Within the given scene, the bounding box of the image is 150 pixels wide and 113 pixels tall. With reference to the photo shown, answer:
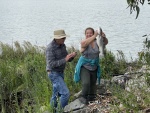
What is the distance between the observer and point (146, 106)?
224 inches

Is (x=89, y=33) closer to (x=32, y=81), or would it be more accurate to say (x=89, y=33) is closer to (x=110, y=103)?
(x=110, y=103)

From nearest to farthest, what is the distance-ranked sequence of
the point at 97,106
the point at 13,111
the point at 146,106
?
the point at 146,106
the point at 97,106
the point at 13,111

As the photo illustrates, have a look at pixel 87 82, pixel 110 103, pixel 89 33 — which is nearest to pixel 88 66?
pixel 87 82

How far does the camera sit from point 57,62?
702 centimetres

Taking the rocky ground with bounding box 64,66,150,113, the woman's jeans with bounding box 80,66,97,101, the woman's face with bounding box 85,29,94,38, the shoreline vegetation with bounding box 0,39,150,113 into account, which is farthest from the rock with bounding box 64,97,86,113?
the woman's face with bounding box 85,29,94,38

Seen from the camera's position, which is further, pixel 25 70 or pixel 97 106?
pixel 25 70

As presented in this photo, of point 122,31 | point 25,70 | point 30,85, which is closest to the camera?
point 30,85

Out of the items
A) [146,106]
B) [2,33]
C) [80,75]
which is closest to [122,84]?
[80,75]

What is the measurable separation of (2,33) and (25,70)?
19241mm

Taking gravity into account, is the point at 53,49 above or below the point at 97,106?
above

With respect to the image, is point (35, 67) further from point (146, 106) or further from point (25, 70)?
point (146, 106)

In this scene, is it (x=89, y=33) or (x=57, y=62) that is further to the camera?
(x=89, y=33)

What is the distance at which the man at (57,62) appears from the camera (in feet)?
A: 23.1

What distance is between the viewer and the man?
7035 millimetres
